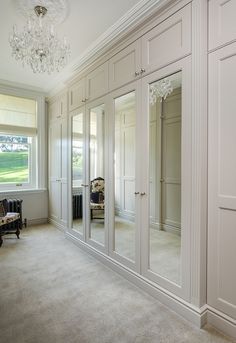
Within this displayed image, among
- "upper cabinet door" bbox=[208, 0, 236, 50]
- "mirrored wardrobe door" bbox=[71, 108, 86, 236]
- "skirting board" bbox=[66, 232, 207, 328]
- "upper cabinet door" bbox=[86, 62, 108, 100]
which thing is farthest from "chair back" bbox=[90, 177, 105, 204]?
"upper cabinet door" bbox=[208, 0, 236, 50]

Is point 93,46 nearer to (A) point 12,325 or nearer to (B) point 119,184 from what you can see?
(B) point 119,184

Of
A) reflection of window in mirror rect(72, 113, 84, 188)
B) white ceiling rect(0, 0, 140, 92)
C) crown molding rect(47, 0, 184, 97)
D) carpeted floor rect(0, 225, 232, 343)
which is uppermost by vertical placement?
white ceiling rect(0, 0, 140, 92)

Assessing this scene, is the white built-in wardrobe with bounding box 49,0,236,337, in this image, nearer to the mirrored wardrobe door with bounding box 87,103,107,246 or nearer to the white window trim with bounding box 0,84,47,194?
the mirrored wardrobe door with bounding box 87,103,107,246

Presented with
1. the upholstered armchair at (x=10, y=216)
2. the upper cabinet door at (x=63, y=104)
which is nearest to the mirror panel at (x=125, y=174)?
the upper cabinet door at (x=63, y=104)

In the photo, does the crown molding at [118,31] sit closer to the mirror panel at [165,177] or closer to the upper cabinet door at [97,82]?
the upper cabinet door at [97,82]

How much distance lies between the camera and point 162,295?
6.73ft

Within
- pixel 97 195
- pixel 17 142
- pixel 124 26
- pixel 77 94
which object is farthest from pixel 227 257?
pixel 17 142

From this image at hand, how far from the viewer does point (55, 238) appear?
386 centimetres

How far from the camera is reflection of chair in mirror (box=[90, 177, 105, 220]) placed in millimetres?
3050

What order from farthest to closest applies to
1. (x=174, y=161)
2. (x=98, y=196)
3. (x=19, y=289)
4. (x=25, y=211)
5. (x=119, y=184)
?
(x=25, y=211) < (x=98, y=196) < (x=119, y=184) < (x=19, y=289) < (x=174, y=161)

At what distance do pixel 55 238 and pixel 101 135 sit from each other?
2.03 m

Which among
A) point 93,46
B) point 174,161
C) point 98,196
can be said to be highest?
point 93,46

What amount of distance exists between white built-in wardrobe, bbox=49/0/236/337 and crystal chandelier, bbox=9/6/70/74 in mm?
642

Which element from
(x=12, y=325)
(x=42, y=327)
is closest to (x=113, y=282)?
(x=42, y=327)
